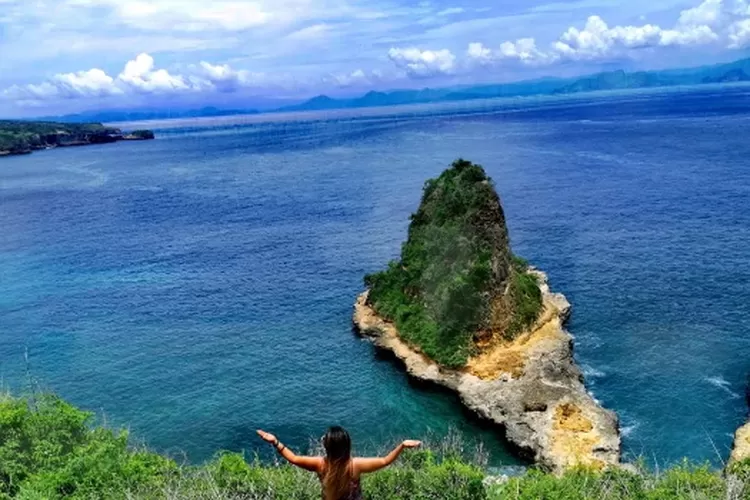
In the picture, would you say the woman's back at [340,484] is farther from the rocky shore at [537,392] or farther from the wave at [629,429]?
the wave at [629,429]

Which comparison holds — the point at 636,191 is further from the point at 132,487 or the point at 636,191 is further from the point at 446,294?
the point at 132,487

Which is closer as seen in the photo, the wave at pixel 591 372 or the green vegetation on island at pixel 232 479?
the green vegetation on island at pixel 232 479

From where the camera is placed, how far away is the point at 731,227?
→ 74.9 metres

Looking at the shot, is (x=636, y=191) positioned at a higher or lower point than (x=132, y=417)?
higher

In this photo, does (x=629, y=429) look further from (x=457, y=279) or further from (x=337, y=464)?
(x=337, y=464)

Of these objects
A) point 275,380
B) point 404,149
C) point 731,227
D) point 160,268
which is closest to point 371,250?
point 160,268

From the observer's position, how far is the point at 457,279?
162 ft

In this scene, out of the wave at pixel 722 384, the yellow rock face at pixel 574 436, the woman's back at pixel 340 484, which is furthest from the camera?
the wave at pixel 722 384

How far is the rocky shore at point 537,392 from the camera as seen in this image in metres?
37.3

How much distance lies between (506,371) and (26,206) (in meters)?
104

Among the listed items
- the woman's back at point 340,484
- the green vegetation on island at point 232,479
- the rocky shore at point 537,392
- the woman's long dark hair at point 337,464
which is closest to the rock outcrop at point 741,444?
the rocky shore at point 537,392

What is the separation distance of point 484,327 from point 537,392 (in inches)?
289

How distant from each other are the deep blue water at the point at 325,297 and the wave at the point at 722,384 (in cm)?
21

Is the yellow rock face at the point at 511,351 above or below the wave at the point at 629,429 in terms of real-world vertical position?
above
